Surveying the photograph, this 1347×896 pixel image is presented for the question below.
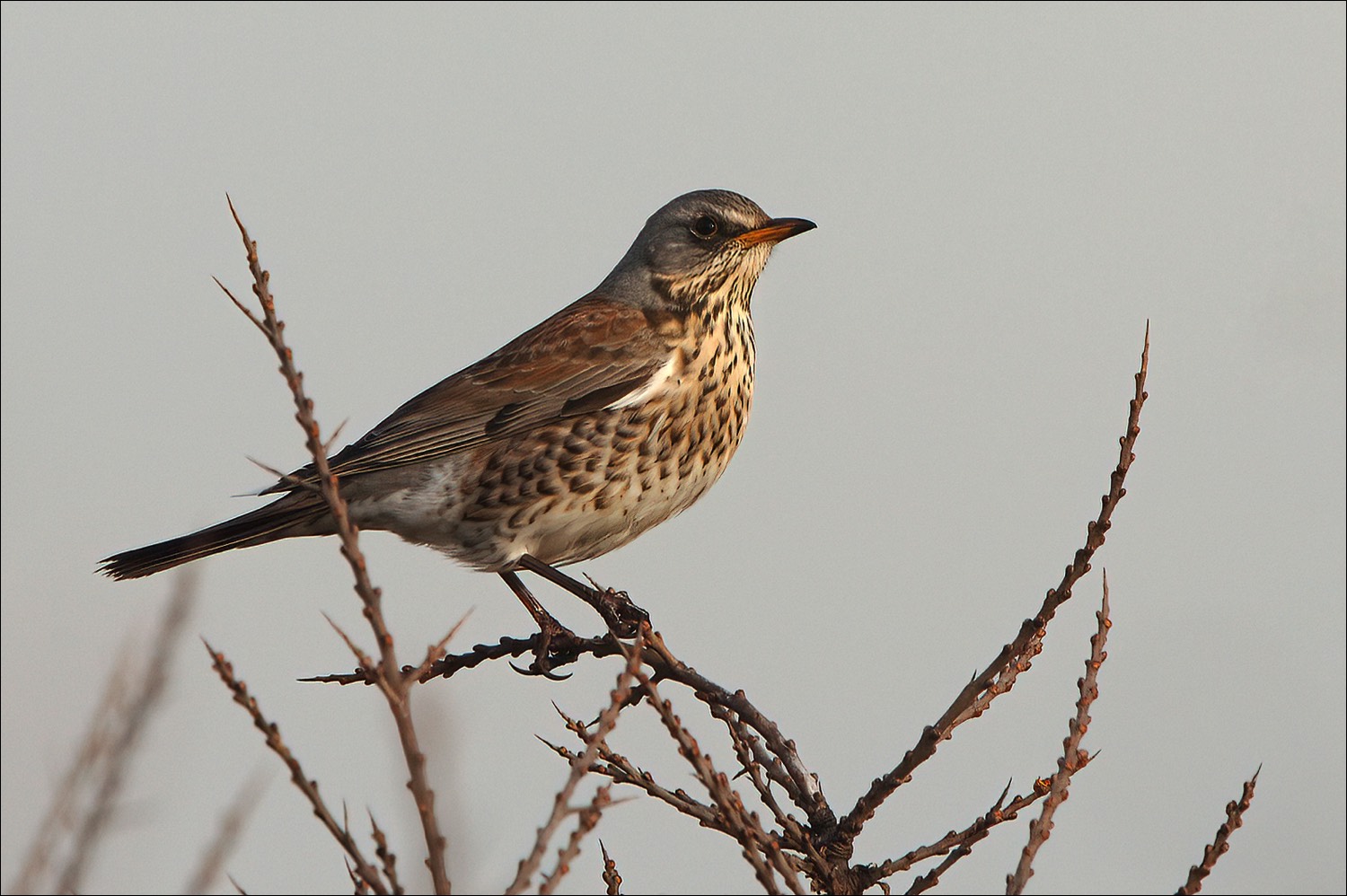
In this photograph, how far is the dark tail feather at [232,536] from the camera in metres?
6.49

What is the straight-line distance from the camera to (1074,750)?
3557 mm

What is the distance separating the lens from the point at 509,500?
6.66 m

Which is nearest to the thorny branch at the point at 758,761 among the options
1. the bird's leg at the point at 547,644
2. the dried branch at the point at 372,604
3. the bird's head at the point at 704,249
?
the dried branch at the point at 372,604

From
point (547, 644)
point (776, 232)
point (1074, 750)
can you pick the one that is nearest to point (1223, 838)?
point (1074, 750)

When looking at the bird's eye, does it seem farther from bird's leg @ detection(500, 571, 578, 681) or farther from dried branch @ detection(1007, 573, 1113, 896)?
dried branch @ detection(1007, 573, 1113, 896)

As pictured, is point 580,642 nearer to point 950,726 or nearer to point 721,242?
point 721,242

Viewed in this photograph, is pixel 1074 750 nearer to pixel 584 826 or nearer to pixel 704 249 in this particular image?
pixel 584 826

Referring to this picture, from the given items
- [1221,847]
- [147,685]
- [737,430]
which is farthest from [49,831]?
[737,430]

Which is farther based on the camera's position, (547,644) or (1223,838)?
(547,644)

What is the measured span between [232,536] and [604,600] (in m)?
1.67

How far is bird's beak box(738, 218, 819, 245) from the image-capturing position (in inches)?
289

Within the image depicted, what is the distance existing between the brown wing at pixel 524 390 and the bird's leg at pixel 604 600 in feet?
2.21

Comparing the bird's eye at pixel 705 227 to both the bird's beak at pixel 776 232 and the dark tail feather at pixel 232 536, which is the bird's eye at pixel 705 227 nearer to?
the bird's beak at pixel 776 232

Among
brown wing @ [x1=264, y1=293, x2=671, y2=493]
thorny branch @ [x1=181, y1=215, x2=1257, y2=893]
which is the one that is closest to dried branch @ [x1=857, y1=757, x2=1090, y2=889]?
thorny branch @ [x1=181, y1=215, x2=1257, y2=893]
